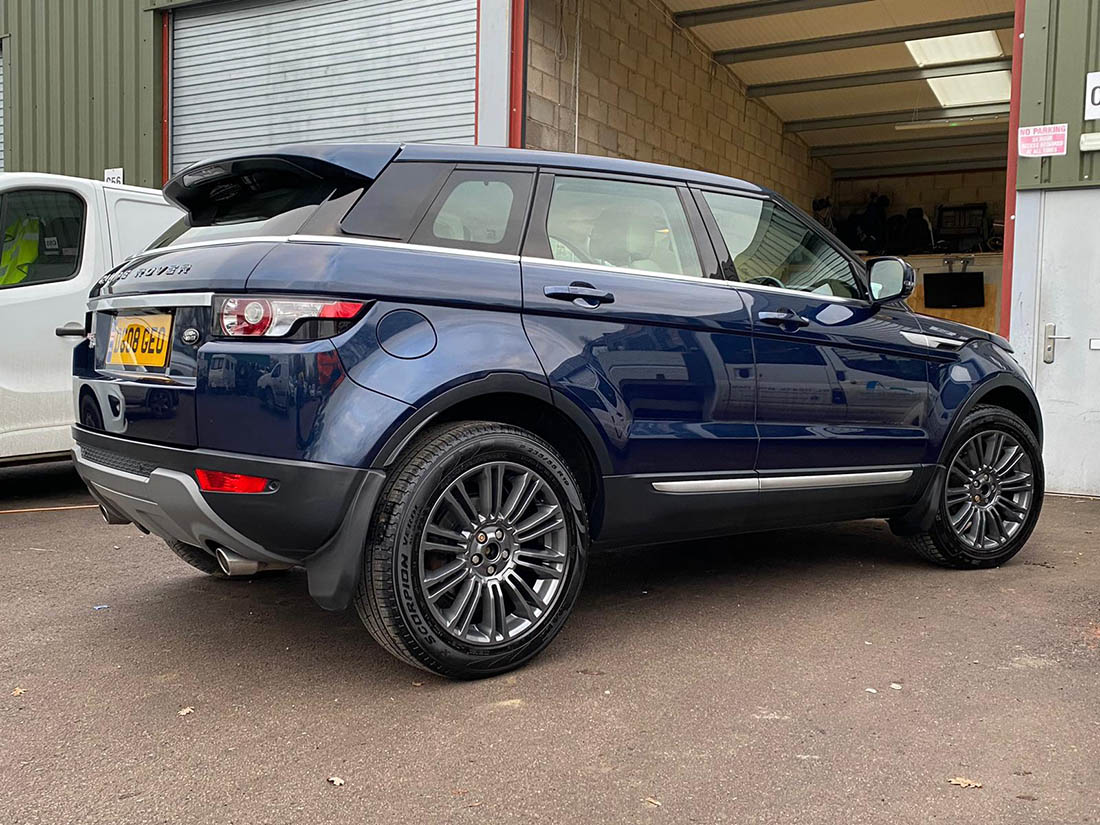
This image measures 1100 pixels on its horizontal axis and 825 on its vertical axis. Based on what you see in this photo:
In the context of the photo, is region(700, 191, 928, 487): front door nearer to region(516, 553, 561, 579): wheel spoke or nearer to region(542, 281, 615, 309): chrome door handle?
region(542, 281, 615, 309): chrome door handle

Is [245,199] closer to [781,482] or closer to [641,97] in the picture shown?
[781,482]

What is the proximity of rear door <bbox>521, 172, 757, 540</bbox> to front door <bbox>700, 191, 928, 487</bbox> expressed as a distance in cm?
12

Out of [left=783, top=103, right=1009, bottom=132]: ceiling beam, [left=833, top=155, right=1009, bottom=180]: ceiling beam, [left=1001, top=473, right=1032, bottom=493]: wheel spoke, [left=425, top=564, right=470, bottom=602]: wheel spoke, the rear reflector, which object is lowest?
[left=425, top=564, right=470, bottom=602]: wheel spoke

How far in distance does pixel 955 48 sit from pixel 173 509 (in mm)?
13958

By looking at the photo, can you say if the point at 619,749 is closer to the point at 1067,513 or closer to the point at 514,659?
the point at 514,659

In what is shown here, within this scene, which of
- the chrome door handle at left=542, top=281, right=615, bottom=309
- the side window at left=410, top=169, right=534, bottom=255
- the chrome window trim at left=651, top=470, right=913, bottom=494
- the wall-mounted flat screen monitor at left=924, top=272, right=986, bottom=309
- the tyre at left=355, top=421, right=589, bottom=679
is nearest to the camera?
the tyre at left=355, top=421, right=589, bottom=679

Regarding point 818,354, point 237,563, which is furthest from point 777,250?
point 237,563

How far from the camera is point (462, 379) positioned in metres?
3.07

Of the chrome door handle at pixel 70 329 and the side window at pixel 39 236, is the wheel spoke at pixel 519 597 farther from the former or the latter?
the side window at pixel 39 236

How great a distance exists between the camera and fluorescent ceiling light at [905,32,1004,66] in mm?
13523

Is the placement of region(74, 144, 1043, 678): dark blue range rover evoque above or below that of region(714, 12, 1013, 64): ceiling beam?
below

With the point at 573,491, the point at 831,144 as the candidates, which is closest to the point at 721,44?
the point at 831,144

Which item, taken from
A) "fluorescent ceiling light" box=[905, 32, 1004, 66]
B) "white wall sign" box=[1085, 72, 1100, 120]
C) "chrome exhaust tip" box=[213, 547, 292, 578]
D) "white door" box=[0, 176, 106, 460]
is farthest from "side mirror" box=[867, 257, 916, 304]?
"fluorescent ceiling light" box=[905, 32, 1004, 66]

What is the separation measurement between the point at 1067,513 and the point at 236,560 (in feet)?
18.7
